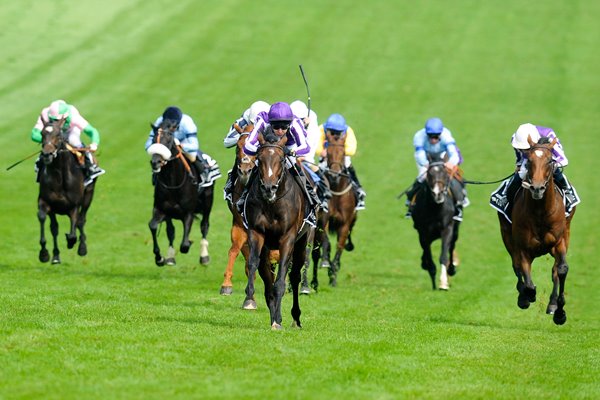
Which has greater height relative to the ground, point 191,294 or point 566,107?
point 566,107

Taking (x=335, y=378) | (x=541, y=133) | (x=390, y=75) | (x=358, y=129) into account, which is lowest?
(x=335, y=378)

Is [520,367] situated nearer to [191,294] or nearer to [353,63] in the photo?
[191,294]

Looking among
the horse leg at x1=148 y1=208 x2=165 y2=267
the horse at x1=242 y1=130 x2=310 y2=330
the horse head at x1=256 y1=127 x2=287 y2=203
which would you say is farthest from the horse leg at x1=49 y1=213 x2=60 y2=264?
the horse head at x1=256 y1=127 x2=287 y2=203

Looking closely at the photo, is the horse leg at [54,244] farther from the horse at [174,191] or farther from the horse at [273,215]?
the horse at [273,215]

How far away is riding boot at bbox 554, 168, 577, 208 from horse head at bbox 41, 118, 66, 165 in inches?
356

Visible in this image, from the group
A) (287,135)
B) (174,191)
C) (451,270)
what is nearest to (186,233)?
(174,191)

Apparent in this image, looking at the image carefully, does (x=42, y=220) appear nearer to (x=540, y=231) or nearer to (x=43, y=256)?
(x=43, y=256)

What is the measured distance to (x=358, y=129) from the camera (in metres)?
44.8

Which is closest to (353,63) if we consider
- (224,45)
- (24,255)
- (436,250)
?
(224,45)

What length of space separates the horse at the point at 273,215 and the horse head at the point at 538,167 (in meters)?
3.17

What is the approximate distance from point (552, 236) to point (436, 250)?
42.4 feet

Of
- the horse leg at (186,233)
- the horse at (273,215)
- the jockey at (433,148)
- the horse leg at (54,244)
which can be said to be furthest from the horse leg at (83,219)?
the horse at (273,215)

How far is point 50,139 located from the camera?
21469 millimetres

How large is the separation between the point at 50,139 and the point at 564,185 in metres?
9.21
